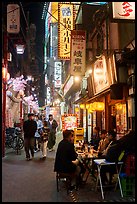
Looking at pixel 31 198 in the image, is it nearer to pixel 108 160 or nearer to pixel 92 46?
pixel 108 160

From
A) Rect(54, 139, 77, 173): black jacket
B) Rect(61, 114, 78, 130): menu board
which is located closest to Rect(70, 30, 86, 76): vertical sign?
Rect(61, 114, 78, 130): menu board

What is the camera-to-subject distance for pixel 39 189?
8383 millimetres

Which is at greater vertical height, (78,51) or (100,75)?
(78,51)

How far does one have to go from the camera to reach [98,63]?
13.0m

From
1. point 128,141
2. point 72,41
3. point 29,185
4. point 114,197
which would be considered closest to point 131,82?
point 128,141

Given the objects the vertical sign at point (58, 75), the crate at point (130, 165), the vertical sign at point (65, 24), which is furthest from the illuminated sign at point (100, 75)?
the vertical sign at point (58, 75)

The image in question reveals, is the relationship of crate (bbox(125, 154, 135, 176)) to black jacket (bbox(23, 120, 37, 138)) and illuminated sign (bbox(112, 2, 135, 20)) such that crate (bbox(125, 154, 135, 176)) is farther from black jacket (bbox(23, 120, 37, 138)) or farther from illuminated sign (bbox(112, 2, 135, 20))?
black jacket (bbox(23, 120, 37, 138))

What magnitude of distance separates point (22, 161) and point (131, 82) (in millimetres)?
6743

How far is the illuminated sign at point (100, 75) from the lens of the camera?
11992 millimetres

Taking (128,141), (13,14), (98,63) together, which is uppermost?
(13,14)

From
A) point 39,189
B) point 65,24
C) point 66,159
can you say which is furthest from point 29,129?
point 65,24

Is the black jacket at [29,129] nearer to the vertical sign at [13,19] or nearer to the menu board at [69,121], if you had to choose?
the menu board at [69,121]

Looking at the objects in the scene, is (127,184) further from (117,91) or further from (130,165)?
(117,91)

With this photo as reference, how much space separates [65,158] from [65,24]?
14.0 m
